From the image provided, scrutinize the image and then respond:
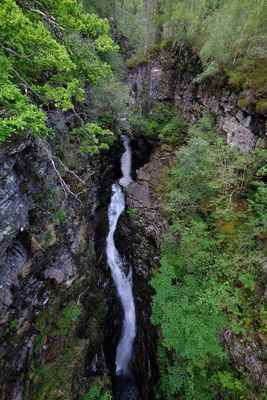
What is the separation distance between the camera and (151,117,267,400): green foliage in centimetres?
746

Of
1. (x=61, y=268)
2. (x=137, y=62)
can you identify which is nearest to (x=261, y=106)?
(x=61, y=268)

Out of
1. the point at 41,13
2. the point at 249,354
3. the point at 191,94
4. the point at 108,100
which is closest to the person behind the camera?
the point at 41,13

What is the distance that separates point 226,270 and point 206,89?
13.9m

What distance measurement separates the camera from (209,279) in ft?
28.4

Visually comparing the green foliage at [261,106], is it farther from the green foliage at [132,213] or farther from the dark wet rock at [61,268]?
the dark wet rock at [61,268]

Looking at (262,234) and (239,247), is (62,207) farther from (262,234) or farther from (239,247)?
(262,234)

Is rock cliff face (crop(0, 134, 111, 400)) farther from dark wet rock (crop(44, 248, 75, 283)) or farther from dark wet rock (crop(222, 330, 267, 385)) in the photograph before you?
dark wet rock (crop(222, 330, 267, 385))

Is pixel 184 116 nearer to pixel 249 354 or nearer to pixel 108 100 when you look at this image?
pixel 108 100

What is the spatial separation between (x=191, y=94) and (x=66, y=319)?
18.8m

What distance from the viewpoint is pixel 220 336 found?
8062 millimetres

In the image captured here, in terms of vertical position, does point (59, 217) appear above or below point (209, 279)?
above

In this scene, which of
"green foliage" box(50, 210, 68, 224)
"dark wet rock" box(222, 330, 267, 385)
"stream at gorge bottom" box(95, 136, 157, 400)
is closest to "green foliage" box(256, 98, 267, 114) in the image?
"stream at gorge bottom" box(95, 136, 157, 400)

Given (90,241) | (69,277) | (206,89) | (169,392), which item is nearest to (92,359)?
(169,392)

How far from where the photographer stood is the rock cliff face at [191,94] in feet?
40.3
